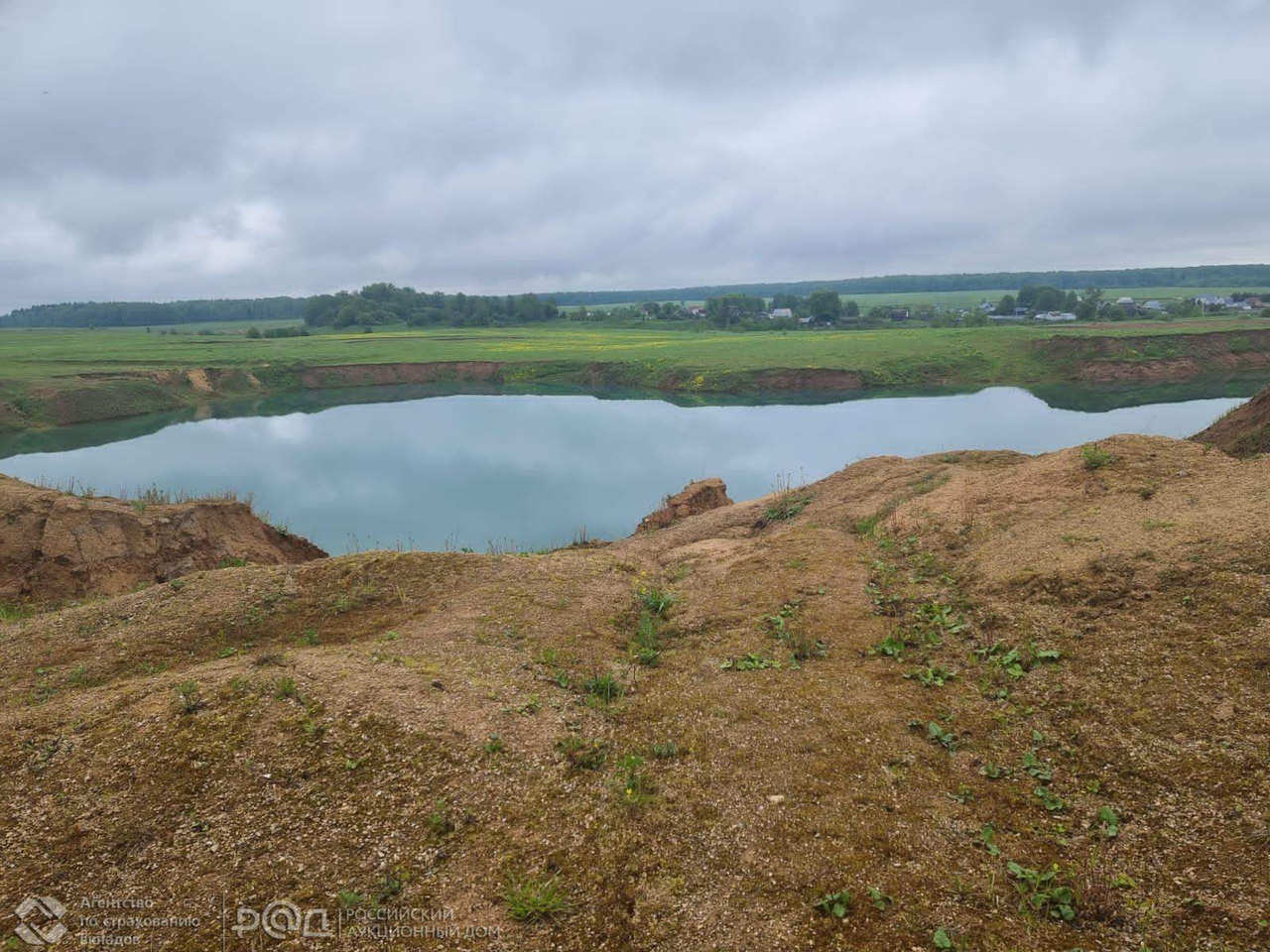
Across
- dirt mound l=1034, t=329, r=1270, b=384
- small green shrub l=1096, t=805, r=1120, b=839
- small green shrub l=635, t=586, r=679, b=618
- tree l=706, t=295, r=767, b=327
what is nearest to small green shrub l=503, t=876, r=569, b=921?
small green shrub l=1096, t=805, r=1120, b=839

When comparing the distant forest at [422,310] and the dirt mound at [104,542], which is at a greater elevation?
the distant forest at [422,310]

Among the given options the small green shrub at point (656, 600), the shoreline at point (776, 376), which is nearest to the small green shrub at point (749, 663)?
the small green shrub at point (656, 600)

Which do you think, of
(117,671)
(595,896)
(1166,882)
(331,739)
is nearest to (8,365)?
(117,671)

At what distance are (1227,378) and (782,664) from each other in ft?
223

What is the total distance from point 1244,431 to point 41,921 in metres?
27.2

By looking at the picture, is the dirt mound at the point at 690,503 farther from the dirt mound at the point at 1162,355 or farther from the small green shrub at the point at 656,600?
the dirt mound at the point at 1162,355

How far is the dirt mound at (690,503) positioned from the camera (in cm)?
2375

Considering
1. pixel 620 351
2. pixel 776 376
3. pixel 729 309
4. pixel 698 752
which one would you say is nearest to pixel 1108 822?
pixel 698 752

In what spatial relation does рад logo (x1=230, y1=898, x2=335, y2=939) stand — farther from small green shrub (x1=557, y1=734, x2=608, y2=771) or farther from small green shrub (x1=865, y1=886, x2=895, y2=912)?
small green shrub (x1=865, y1=886, x2=895, y2=912)

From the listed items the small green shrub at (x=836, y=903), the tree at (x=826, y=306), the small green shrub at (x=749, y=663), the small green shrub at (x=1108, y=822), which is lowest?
the small green shrub at (x=836, y=903)

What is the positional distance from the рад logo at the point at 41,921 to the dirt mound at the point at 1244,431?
24.3 meters

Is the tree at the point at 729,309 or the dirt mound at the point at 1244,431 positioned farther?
the tree at the point at 729,309

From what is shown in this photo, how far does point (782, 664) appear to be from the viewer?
10.2 m

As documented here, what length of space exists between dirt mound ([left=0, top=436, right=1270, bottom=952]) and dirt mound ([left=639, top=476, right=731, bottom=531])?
10.4m
